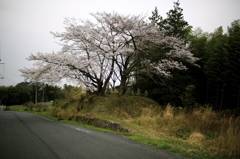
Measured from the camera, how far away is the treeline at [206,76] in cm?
1852

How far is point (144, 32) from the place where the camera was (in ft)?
43.8

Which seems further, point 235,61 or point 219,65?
point 219,65

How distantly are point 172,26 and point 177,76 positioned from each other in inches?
298

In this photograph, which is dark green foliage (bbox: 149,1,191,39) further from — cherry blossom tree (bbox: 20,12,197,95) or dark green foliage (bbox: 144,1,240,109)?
cherry blossom tree (bbox: 20,12,197,95)

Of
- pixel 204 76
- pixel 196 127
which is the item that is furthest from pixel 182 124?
pixel 204 76

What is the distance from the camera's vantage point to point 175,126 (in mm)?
8398

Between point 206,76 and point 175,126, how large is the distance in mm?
15982

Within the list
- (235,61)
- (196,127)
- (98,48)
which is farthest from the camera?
(235,61)

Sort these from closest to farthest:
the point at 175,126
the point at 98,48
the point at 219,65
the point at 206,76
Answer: the point at 175,126
the point at 98,48
the point at 219,65
the point at 206,76

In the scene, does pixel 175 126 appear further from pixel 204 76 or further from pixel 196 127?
pixel 204 76

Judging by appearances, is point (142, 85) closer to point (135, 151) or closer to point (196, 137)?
point (196, 137)

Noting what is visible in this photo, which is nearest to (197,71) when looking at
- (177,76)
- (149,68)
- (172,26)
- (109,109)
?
(177,76)

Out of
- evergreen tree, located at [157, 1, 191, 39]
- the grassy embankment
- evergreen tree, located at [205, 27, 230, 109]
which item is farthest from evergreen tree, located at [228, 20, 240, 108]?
the grassy embankment

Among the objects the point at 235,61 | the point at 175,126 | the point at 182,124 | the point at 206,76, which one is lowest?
the point at 175,126
